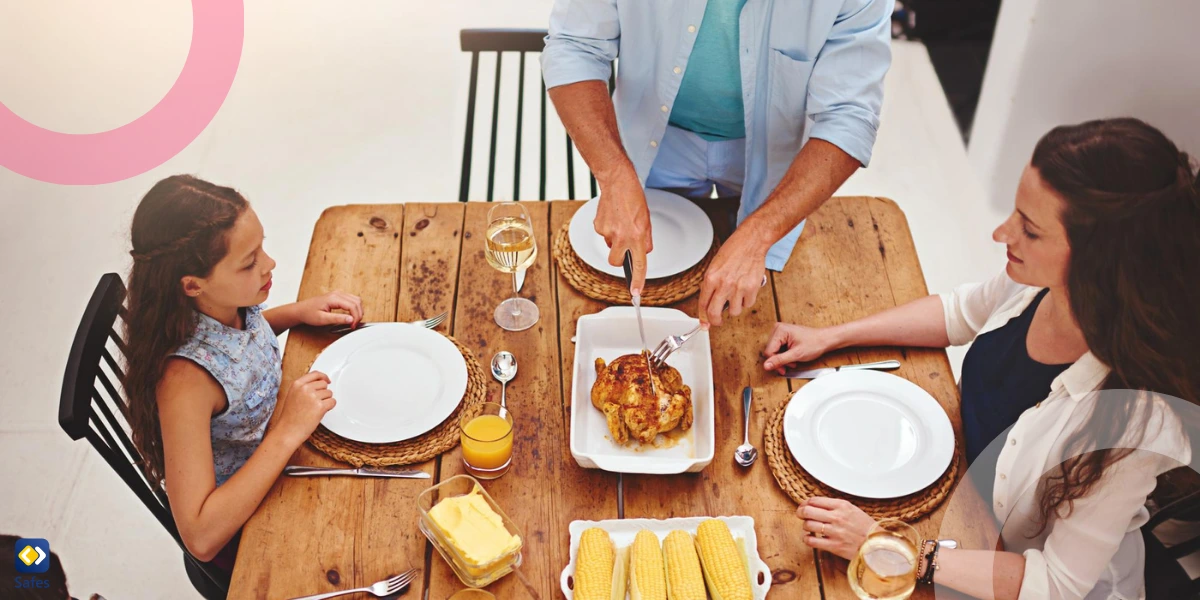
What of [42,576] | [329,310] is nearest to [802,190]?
[329,310]

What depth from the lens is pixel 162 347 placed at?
1.57m

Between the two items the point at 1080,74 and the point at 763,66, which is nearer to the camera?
the point at 763,66

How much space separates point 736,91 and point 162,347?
1.32 m

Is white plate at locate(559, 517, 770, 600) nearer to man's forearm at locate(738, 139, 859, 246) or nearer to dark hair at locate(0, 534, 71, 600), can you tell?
man's forearm at locate(738, 139, 859, 246)

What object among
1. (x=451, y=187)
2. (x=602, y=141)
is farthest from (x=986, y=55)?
(x=602, y=141)

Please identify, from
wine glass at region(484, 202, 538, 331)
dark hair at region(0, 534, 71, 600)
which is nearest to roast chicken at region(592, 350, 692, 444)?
wine glass at region(484, 202, 538, 331)

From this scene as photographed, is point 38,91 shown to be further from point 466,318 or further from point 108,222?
Result: point 466,318

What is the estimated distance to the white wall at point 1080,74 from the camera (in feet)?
7.77

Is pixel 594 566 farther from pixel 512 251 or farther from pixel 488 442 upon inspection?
pixel 512 251

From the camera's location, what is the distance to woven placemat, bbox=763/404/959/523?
1.49 meters

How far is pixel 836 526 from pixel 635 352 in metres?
0.52

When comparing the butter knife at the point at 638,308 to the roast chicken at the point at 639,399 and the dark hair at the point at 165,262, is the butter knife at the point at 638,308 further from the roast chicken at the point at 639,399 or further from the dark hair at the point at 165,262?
the dark hair at the point at 165,262

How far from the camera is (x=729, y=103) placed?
2.12m

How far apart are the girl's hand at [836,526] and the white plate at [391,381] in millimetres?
655
